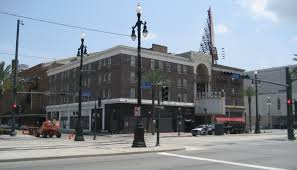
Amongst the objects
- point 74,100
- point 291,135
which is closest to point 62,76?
point 74,100

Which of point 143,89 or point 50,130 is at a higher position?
point 143,89

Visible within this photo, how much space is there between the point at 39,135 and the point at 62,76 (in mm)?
39507

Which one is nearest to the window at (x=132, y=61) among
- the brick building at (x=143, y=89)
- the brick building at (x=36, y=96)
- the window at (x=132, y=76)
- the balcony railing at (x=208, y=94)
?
the brick building at (x=143, y=89)

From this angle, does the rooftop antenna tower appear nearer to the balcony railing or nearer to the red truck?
the balcony railing

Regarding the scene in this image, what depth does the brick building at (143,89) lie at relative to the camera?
7144cm

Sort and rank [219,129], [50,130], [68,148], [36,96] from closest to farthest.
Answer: [68,148] → [50,130] → [219,129] → [36,96]

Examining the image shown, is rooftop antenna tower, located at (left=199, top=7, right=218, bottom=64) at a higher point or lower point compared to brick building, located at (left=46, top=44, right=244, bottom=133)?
higher

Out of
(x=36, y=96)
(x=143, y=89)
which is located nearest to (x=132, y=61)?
(x=143, y=89)

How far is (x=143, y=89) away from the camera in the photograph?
239 ft

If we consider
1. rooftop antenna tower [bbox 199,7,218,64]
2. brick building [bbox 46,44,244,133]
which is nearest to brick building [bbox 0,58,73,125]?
brick building [bbox 46,44,244,133]

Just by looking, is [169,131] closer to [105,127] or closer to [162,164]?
[105,127]

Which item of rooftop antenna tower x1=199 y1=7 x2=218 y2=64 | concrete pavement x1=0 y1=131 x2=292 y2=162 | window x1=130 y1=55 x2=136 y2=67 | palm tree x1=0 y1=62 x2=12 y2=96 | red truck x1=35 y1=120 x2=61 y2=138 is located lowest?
concrete pavement x1=0 y1=131 x2=292 y2=162

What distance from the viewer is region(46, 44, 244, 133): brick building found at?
71.4 m

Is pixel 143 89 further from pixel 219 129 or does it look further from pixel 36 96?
pixel 36 96
